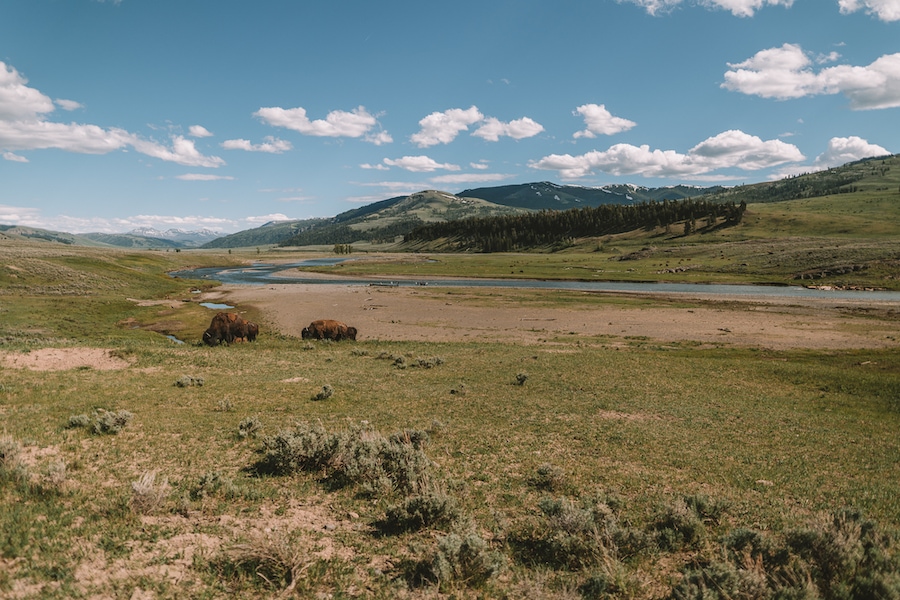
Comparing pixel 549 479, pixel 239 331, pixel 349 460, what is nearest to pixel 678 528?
pixel 549 479

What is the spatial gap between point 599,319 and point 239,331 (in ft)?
135

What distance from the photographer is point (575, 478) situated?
39.2 ft

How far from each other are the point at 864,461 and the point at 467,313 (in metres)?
47.6

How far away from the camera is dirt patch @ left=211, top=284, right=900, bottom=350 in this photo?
1662 inches

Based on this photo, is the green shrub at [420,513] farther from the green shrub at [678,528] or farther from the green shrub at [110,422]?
the green shrub at [110,422]

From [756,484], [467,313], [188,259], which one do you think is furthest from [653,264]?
[188,259]

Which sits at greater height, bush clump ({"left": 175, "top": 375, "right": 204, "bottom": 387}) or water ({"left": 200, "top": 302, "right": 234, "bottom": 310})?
bush clump ({"left": 175, "top": 375, "right": 204, "bottom": 387})

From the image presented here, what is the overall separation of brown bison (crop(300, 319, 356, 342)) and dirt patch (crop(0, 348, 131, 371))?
16173 millimetres

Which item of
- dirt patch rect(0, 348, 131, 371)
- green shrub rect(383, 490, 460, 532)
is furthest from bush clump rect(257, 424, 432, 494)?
dirt patch rect(0, 348, 131, 371)

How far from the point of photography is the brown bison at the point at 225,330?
35.3 m

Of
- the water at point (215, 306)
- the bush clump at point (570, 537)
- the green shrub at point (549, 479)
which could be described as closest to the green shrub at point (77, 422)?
the bush clump at point (570, 537)

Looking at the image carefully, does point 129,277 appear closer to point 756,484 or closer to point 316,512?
point 316,512

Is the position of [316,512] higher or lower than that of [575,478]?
higher

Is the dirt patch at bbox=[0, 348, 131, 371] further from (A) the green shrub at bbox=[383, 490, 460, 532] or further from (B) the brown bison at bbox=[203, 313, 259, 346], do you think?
(A) the green shrub at bbox=[383, 490, 460, 532]
